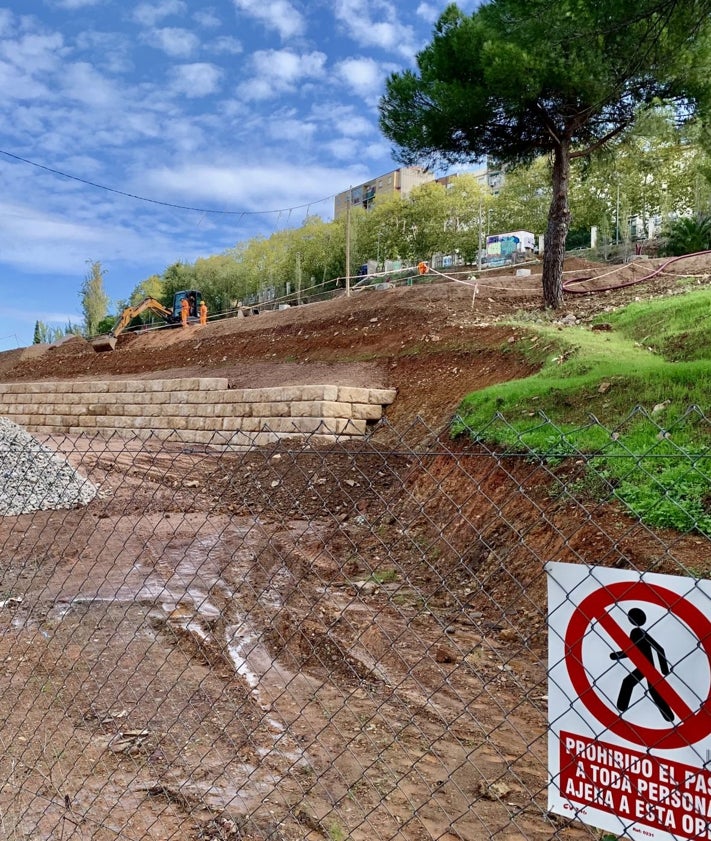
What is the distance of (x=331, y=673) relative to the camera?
5082 millimetres

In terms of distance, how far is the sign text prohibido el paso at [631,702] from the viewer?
1.64m

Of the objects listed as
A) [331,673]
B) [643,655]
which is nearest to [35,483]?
[331,673]

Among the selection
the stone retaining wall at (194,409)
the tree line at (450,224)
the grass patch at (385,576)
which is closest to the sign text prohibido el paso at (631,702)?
the grass patch at (385,576)

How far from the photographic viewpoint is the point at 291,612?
6.27 meters

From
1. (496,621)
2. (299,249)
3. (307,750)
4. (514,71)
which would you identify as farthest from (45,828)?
(299,249)

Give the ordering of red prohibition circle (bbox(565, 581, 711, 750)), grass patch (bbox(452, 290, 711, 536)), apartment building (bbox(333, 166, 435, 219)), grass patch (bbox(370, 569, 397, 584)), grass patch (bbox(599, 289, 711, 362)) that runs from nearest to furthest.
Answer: red prohibition circle (bbox(565, 581, 711, 750))
grass patch (bbox(452, 290, 711, 536))
grass patch (bbox(370, 569, 397, 584))
grass patch (bbox(599, 289, 711, 362))
apartment building (bbox(333, 166, 435, 219))

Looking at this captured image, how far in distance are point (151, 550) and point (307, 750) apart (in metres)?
5.29

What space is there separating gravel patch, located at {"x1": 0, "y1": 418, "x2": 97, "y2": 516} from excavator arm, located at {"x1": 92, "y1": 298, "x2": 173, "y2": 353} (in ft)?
63.0

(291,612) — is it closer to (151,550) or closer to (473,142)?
(151,550)

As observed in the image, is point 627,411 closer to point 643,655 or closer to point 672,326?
point 672,326

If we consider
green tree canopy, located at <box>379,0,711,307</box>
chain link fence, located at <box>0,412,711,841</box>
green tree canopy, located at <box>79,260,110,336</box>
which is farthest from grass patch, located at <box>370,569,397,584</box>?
green tree canopy, located at <box>79,260,110,336</box>

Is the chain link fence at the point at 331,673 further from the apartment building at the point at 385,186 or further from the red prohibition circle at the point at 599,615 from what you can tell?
the apartment building at the point at 385,186

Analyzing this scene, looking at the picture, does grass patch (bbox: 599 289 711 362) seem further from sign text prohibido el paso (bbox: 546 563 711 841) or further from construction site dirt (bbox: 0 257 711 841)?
sign text prohibido el paso (bbox: 546 563 711 841)

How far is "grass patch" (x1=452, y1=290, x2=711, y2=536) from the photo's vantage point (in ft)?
17.0
